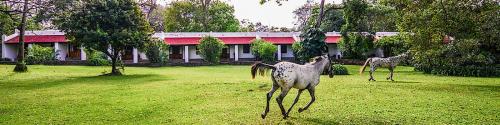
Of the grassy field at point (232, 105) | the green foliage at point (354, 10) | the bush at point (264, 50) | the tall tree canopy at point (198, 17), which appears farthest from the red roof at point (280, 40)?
the grassy field at point (232, 105)

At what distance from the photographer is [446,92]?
15.6 m

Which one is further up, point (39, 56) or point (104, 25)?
point (104, 25)

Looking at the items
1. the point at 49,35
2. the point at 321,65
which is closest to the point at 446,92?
the point at 321,65

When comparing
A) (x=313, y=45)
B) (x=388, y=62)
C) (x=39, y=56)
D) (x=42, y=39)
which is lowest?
(x=388, y=62)

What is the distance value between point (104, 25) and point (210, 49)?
53.6 ft

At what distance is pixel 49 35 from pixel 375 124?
139ft

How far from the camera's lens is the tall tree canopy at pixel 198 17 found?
176 ft

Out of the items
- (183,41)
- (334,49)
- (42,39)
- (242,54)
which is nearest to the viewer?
(42,39)

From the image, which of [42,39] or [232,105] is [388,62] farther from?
[42,39]

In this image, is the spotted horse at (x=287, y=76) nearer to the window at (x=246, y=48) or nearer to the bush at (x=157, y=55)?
the bush at (x=157, y=55)

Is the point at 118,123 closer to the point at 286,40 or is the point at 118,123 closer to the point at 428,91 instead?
the point at 428,91

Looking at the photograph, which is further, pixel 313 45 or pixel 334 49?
pixel 334 49

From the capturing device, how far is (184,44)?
4356cm

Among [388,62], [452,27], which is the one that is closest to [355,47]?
[388,62]
